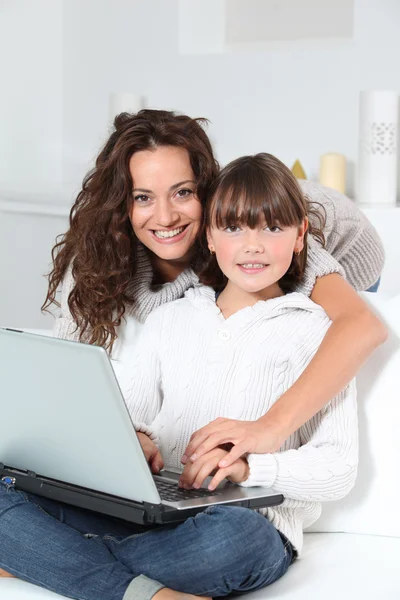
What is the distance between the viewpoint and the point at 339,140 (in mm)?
3371

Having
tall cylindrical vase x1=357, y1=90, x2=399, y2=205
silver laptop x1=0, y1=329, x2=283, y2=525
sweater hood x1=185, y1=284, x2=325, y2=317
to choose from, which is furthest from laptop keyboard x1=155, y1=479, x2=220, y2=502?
tall cylindrical vase x1=357, y1=90, x2=399, y2=205

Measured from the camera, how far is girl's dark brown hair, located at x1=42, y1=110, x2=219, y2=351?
1759 mm

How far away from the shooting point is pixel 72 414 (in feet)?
4.14

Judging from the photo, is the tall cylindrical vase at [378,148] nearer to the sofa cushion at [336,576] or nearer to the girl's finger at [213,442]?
the sofa cushion at [336,576]

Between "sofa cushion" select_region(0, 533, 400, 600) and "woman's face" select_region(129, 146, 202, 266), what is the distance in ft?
1.81

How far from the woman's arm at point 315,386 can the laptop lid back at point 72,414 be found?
144mm

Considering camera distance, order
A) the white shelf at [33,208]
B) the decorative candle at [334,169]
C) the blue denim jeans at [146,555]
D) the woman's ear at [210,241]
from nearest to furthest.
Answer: the blue denim jeans at [146,555] → the woman's ear at [210,241] → the decorative candle at [334,169] → the white shelf at [33,208]

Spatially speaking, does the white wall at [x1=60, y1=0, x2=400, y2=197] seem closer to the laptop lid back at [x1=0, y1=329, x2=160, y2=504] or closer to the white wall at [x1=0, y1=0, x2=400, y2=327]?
the white wall at [x1=0, y1=0, x2=400, y2=327]

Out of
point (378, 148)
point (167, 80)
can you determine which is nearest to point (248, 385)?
point (378, 148)

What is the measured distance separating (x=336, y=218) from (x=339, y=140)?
4.64ft

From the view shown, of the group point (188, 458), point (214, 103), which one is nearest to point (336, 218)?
point (188, 458)

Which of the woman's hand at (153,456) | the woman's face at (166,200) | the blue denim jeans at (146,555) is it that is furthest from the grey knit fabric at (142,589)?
the woman's face at (166,200)

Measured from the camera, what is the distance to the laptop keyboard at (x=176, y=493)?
52.9 inches

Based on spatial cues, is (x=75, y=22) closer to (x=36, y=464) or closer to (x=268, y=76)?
(x=268, y=76)
